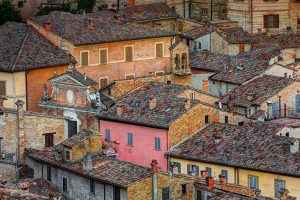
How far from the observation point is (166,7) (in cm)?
9506

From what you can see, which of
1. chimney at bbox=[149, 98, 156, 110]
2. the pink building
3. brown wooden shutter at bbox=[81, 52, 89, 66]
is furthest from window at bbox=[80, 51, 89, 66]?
chimney at bbox=[149, 98, 156, 110]

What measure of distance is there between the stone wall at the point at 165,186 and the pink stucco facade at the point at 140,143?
7833 mm

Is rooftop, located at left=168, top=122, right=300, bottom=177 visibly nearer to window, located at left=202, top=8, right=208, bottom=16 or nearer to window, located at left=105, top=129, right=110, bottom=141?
window, located at left=105, top=129, right=110, bottom=141

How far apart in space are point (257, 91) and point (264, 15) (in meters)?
23.2

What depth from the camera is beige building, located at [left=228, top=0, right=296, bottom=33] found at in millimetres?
96000

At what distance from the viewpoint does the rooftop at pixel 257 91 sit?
72562 millimetres

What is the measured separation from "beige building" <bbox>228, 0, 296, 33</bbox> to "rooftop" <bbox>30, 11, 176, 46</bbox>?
14214 millimetres

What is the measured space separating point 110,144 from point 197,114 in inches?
205

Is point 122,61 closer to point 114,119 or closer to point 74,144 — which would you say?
point 114,119

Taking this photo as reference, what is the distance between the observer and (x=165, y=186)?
191 feet

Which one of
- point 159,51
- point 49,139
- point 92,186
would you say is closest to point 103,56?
point 159,51

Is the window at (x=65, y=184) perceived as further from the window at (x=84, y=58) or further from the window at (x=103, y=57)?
the window at (x=103, y=57)

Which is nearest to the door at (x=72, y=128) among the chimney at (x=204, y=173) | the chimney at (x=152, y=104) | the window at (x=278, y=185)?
the chimney at (x=152, y=104)

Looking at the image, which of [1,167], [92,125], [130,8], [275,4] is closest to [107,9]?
[130,8]
